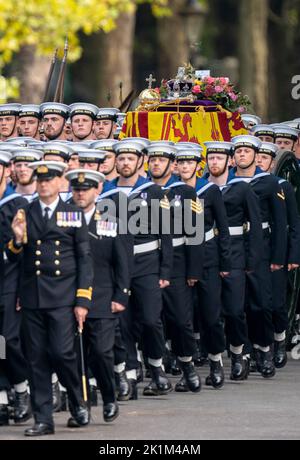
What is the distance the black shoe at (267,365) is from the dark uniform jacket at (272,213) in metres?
0.81

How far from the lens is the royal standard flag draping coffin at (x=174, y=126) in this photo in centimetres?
1944

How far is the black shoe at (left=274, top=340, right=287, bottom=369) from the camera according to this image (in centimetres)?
1845

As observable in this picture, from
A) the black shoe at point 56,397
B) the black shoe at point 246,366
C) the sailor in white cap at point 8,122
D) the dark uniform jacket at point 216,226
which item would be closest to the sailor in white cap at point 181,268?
the dark uniform jacket at point 216,226

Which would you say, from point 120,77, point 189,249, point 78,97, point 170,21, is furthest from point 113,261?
point 78,97

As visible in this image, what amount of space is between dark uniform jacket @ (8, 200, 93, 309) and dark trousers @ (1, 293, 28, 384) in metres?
0.46

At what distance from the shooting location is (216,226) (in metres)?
17.1

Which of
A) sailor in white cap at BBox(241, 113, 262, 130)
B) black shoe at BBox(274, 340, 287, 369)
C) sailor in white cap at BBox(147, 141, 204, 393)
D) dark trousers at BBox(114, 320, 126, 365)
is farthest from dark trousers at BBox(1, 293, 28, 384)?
sailor in white cap at BBox(241, 113, 262, 130)

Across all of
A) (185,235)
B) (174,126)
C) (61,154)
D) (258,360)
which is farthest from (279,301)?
(61,154)

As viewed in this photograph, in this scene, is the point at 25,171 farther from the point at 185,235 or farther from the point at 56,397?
the point at 185,235

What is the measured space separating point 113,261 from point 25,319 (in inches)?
38.3

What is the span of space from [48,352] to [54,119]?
5264 mm

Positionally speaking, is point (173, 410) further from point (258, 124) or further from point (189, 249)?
point (258, 124)

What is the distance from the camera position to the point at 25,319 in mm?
14188

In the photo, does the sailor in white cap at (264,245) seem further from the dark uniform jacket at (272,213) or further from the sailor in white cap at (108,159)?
the sailor in white cap at (108,159)
